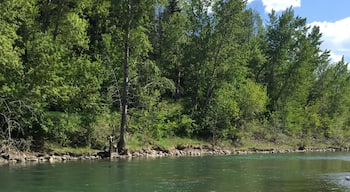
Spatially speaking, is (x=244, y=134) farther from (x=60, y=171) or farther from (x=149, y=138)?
(x=60, y=171)

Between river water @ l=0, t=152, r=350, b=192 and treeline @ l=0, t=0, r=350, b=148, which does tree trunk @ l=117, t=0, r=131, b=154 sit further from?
river water @ l=0, t=152, r=350, b=192

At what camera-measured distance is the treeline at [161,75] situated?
3572 centimetres

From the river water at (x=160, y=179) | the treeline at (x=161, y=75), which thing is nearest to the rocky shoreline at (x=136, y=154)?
the treeline at (x=161, y=75)

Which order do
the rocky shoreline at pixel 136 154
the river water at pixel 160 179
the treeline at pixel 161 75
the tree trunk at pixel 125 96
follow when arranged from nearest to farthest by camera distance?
the river water at pixel 160 179 < the rocky shoreline at pixel 136 154 < the treeline at pixel 161 75 < the tree trunk at pixel 125 96

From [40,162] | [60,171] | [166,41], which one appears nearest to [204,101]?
[166,41]

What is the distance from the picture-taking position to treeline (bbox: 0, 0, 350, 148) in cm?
3572

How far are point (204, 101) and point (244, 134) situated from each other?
6.62 metres

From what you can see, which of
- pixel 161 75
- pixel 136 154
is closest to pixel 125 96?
pixel 136 154

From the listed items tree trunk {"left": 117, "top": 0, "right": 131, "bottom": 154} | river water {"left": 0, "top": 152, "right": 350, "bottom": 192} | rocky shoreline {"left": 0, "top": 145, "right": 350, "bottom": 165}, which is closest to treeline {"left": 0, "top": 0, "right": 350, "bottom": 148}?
tree trunk {"left": 117, "top": 0, "right": 131, "bottom": 154}

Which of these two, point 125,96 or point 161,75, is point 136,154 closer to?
point 125,96

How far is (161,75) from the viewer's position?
5994cm

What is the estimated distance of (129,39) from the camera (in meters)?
41.3

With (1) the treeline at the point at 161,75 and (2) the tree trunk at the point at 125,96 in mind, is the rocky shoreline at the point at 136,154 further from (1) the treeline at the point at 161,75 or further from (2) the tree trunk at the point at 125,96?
(1) the treeline at the point at 161,75

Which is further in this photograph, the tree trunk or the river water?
the tree trunk
